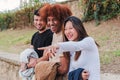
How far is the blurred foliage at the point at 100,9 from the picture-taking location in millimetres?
10484

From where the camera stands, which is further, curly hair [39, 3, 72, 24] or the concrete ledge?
the concrete ledge

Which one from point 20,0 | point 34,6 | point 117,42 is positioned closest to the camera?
point 117,42

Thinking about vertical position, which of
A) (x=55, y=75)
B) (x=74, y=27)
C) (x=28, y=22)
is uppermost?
(x=74, y=27)

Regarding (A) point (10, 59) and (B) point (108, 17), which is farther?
(B) point (108, 17)

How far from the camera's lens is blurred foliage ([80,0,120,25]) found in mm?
10484

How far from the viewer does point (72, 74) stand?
10.7ft

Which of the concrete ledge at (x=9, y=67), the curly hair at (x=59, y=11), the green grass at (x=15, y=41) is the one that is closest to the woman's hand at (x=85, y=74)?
the curly hair at (x=59, y=11)

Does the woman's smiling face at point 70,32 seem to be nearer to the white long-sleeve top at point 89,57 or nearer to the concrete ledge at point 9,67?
the white long-sleeve top at point 89,57

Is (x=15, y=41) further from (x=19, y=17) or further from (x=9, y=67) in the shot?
(x=9, y=67)

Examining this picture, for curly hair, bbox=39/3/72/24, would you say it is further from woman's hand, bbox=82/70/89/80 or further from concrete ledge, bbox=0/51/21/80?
concrete ledge, bbox=0/51/21/80

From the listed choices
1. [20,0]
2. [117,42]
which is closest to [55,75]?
[117,42]

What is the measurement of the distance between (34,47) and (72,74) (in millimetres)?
849

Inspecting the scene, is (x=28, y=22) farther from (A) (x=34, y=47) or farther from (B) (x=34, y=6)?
(A) (x=34, y=47)

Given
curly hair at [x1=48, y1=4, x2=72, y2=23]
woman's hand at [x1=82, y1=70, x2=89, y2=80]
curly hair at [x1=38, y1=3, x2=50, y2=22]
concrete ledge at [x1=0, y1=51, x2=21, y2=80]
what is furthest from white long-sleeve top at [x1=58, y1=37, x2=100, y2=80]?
concrete ledge at [x1=0, y1=51, x2=21, y2=80]
